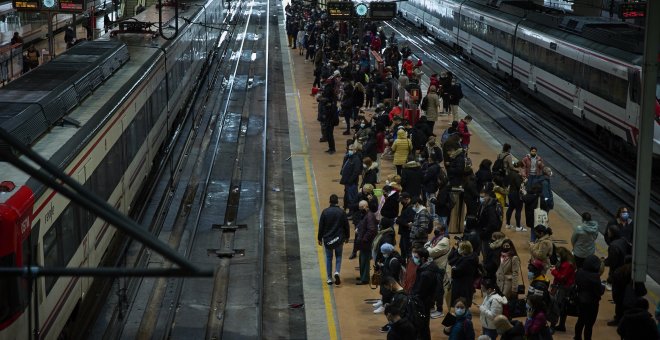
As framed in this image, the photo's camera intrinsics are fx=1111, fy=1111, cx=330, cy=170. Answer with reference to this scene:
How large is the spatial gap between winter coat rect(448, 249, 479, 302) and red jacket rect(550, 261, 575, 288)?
112 cm

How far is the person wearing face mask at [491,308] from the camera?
13.9m

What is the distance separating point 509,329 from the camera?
12.9 metres

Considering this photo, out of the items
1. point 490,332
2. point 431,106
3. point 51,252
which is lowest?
point 490,332

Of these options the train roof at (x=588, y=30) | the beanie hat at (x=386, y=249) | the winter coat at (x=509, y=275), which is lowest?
the winter coat at (x=509, y=275)

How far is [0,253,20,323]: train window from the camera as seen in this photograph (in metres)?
11.7

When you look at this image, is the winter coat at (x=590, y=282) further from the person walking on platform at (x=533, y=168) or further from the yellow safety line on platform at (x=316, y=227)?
the person walking on platform at (x=533, y=168)

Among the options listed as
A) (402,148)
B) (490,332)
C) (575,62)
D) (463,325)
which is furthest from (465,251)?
(575,62)

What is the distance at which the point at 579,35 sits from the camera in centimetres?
3306

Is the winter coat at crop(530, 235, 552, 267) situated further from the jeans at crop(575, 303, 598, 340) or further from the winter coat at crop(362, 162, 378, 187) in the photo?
the winter coat at crop(362, 162, 378, 187)

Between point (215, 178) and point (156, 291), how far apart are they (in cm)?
932

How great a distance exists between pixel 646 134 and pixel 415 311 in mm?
3544

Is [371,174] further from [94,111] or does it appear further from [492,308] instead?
[492,308]

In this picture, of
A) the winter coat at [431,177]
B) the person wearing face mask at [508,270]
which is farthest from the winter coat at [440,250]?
the winter coat at [431,177]

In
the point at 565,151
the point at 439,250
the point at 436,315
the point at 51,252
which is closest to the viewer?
the point at 51,252
